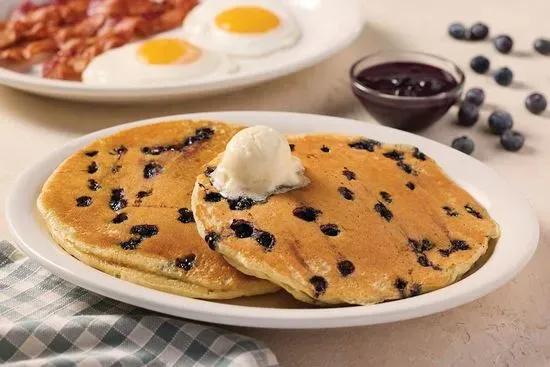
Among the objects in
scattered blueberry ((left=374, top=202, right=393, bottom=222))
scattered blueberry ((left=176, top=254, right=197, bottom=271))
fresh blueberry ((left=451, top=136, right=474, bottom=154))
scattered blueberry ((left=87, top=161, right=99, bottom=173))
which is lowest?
fresh blueberry ((left=451, top=136, right=474, bottom=154))

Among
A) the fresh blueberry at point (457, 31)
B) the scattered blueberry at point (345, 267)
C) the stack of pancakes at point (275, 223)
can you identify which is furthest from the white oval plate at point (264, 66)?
the scattered blueberry at point (345, 267)

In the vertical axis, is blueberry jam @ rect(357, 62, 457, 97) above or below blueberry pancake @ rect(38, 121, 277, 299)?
below

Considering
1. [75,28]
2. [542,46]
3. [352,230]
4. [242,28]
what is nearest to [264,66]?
[242,28]

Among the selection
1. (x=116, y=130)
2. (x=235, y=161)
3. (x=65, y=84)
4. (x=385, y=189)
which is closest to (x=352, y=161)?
(x=385, y=189)

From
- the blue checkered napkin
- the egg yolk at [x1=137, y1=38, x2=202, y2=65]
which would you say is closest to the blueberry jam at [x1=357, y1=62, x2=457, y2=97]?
the egg yolk at [x1=137, y1=38, x2=202, y2=65]

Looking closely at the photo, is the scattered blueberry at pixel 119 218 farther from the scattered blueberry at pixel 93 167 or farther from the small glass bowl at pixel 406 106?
the small glass bowl at pixel 406 106

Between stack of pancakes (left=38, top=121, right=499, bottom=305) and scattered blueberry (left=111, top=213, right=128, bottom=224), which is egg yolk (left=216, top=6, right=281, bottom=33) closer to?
stack of pancakes (left=38, top=121, right=499, bottom=305)

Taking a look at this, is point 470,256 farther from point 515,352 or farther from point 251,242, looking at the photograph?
point 251,242
